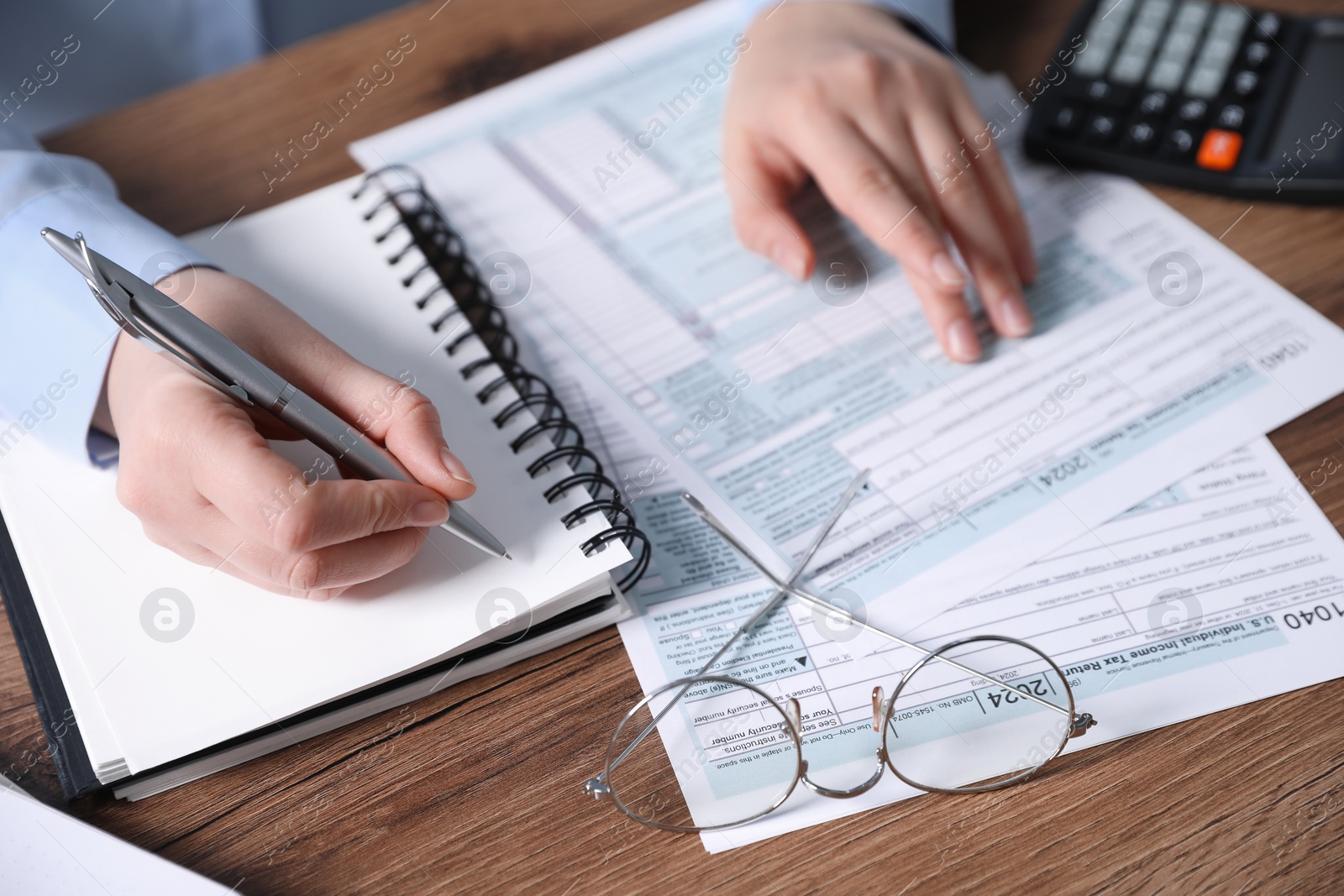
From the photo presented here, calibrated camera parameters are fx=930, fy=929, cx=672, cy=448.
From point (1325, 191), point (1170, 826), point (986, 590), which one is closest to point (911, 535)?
point (986, 590)

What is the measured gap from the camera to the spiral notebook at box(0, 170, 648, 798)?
16.3 inches

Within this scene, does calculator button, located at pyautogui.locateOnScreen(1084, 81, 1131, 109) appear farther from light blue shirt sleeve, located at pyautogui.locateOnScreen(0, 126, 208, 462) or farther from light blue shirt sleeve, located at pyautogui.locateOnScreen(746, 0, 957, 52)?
light blue shirt sleeve, located at pyautogui.locateOnScreen(0, 126, 208, 462)

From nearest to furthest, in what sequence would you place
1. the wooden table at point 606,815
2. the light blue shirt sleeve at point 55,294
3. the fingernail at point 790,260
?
the wooden table at point 606,815, the light blue shirt sleeve at point 55,294, the fingernail at point 790,260

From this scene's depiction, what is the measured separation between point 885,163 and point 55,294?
513 millimetres

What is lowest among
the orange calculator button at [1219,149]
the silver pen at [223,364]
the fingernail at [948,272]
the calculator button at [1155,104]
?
the orange calculator button at [1219,149]

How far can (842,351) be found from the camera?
1.90 ft

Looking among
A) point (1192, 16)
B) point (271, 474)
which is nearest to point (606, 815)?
point (271, 474)

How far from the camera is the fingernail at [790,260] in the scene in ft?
1.98

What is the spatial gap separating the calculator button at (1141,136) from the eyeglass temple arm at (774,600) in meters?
0.33

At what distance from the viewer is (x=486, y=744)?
0.43m

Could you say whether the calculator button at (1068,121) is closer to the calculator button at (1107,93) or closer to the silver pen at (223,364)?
the calculator button at (1107,93)

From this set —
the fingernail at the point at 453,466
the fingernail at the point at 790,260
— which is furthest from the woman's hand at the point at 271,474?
the fingernail at the point at 790,260

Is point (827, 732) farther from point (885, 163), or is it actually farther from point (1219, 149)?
point (1219, 149)

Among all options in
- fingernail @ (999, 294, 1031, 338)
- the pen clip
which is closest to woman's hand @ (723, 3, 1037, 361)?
fingernail @ (999, 294, 1031, 338)
